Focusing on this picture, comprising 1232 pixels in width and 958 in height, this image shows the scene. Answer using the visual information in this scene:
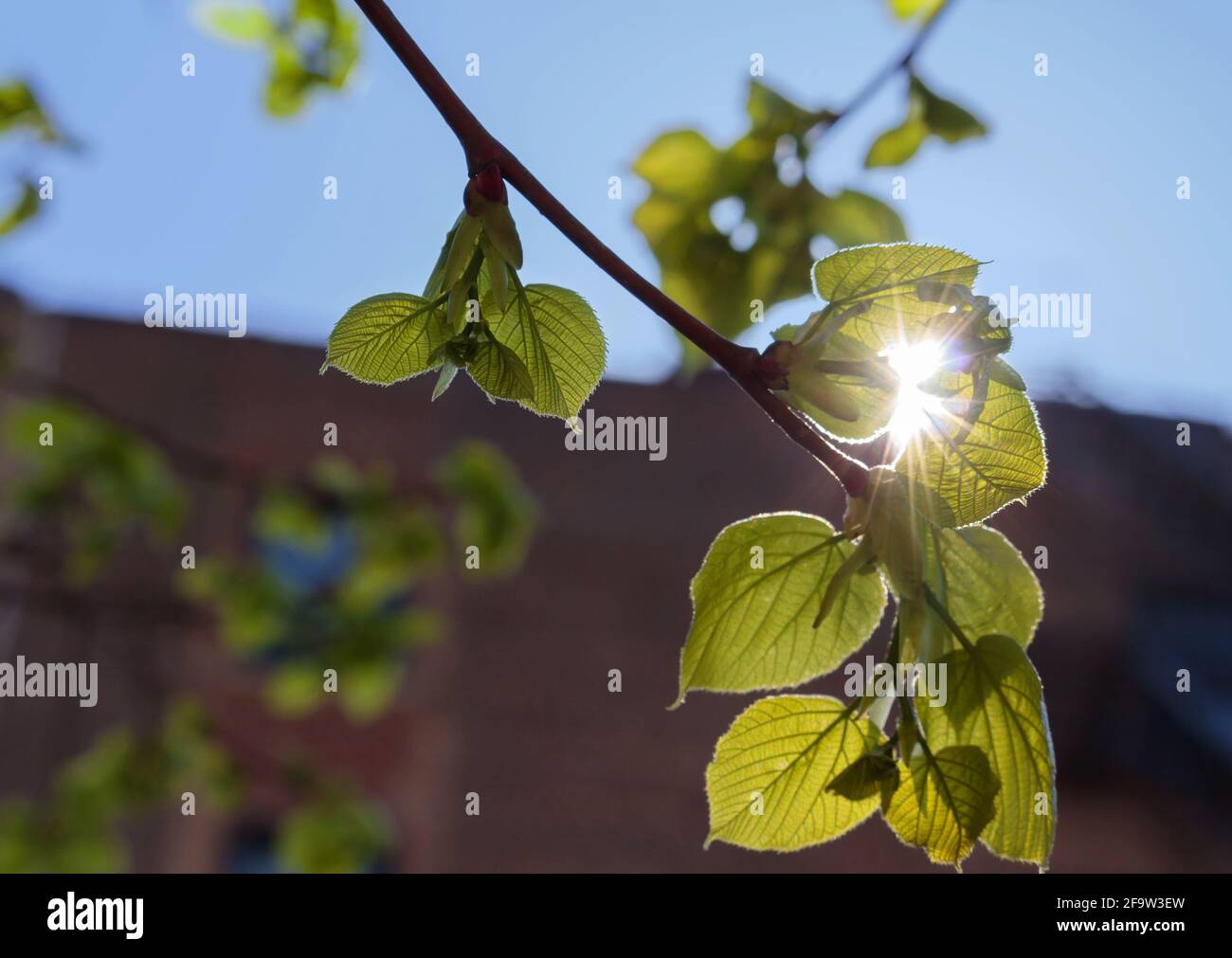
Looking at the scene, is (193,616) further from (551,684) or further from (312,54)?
(551,684)

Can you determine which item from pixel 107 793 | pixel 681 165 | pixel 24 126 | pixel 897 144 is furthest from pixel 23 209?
pixel 107 793

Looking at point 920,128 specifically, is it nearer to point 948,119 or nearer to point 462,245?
point 948,119

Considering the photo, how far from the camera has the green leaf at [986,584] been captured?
312mm

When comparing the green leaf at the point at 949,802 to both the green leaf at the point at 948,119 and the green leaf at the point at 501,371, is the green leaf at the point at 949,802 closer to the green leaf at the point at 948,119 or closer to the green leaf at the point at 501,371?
Result: the green leaf at the point at 501,371

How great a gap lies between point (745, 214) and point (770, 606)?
1.10 ft

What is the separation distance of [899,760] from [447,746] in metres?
4.26

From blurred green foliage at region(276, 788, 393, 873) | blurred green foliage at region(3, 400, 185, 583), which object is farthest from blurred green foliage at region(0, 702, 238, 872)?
blurred green foliage at region(3, 400, 185, 583)

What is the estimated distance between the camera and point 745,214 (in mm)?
604

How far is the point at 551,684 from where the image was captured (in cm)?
459

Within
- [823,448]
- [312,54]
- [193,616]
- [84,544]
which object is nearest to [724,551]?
[823,448]

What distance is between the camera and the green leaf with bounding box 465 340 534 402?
31 centimetres

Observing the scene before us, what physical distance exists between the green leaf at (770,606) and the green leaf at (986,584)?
0.07 ft

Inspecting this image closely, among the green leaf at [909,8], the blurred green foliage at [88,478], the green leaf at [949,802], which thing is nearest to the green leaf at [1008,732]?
the green leaf at [949,802]

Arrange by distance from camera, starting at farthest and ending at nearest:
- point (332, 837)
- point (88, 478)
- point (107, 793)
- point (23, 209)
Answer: point (332, 837)
point (107, 793)
point (88, 478)
point (23, 209)
